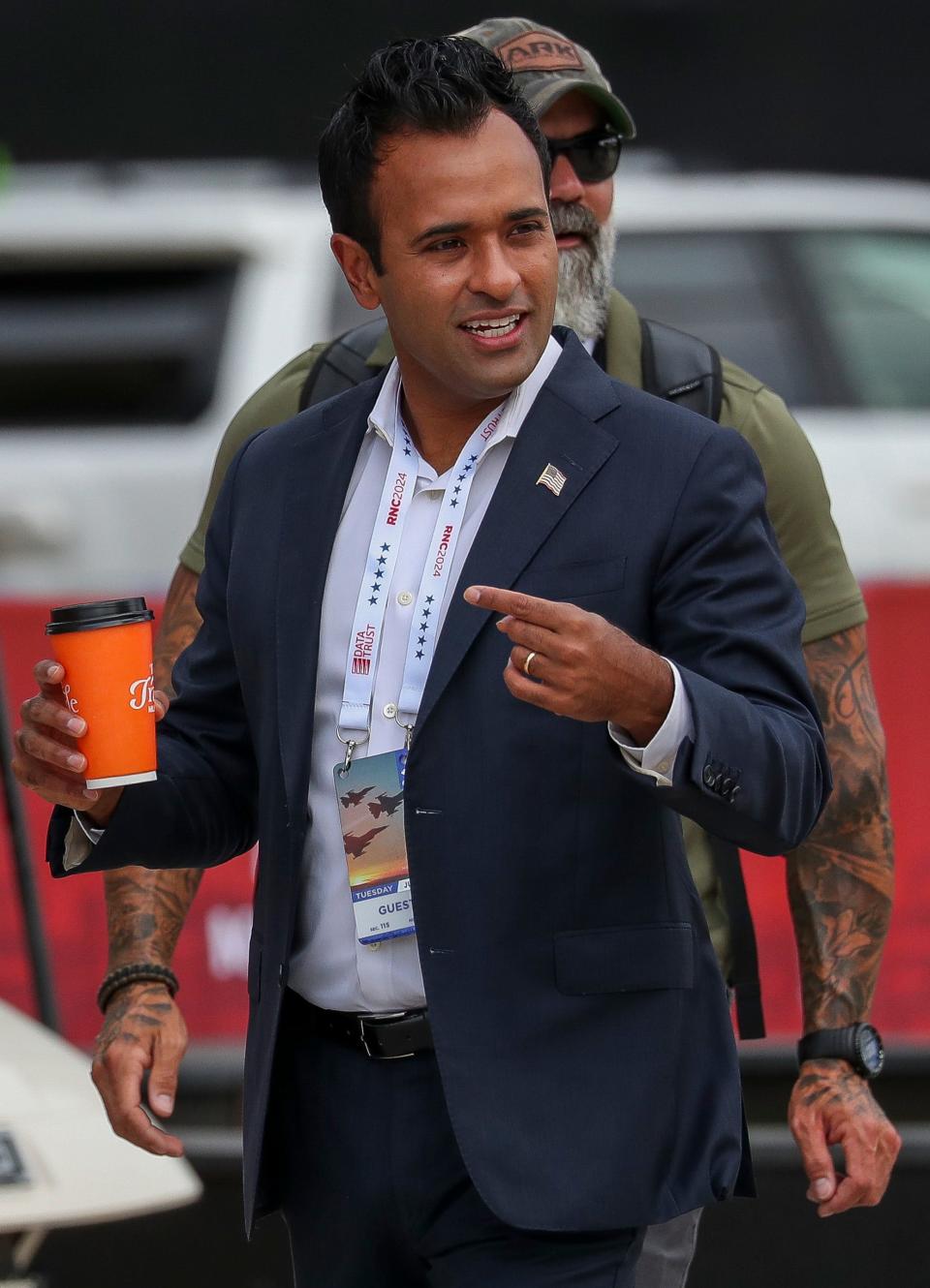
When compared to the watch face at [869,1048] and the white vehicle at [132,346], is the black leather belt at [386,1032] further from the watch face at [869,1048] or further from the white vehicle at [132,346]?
the white vehicle at [132,346]

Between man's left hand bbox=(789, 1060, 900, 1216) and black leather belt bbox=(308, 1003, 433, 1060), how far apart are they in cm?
60

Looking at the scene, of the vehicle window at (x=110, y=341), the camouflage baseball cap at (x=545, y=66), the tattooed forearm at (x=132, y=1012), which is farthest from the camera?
the vehicle window at (x=110, y=341)

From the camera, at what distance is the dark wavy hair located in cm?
238

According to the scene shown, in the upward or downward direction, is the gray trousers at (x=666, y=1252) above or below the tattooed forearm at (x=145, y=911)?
below

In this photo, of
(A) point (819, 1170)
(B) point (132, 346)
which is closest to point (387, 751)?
(A) point (819, 1170)

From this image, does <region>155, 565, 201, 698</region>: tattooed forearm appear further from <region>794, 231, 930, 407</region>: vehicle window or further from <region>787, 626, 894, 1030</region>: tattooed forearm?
<region>794, 231, 930, 407</region>: vehicle window

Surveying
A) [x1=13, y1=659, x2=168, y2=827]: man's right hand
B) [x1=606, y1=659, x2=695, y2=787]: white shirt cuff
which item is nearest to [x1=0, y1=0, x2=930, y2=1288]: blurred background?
[x1=13, y1=659, x2=168, y2=827]: man's right hand

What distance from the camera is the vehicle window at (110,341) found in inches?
245

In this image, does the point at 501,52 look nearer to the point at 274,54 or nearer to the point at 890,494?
the point at 890,494

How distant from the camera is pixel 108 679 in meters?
2.26

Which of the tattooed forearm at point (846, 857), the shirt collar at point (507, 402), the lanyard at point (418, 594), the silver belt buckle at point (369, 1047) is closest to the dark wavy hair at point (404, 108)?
the shirt collar at point (507, 402)

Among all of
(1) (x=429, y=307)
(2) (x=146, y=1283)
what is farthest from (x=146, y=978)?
(2) (x=146, y=1283)

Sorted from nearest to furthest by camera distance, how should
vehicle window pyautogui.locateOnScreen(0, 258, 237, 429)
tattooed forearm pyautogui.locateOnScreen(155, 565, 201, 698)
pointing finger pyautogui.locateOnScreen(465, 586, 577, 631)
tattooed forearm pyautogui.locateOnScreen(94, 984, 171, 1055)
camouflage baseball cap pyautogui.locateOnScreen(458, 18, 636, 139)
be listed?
pointing finger pyautogui.locateOnScreen(465, 586, 577, 631) → tattooed forearm pyautogui.locateOnScreen(94, 984, 171, 1055) → camouflage baseball cap pyautogui.locateOnScreen(458, 18, 636, 139) → tattooed forearm pyautogui.locateOnScreen(155, 565, 201, 698) → vehicle window pyautogui.locateOnScreen(0, 258, 237, 429)

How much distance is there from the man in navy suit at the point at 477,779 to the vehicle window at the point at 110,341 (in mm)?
3743
